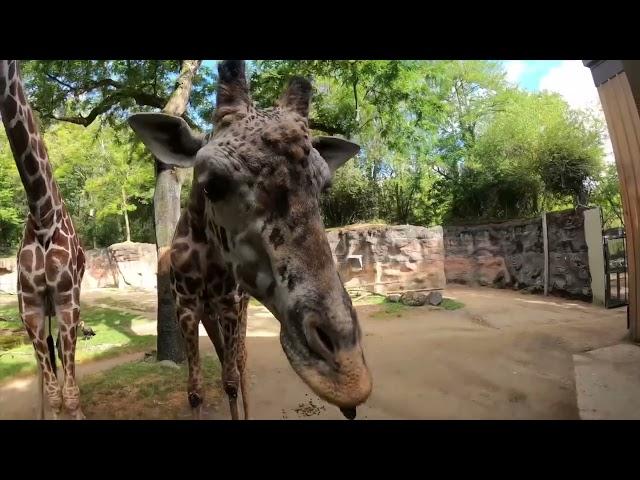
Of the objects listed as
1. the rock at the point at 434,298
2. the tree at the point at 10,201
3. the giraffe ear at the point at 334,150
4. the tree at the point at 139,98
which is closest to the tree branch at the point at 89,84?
the tree at the point at 139,98

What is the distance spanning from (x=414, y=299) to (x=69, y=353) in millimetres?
4731

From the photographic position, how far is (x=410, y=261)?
273 inches

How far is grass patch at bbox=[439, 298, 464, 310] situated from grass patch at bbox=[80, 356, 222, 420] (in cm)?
323

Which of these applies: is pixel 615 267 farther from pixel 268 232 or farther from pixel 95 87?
pixel 95 87

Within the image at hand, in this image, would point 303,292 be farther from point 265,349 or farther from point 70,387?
point 265,349

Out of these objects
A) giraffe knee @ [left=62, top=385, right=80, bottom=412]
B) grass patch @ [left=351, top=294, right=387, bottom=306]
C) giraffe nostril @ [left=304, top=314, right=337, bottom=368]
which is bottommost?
grass patch @ [left=351, top=294, right=387, bottom=306]

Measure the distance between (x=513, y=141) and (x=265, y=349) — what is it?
5194mm

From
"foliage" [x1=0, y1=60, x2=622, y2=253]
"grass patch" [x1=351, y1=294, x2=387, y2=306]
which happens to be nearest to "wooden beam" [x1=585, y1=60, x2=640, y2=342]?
"foliage" [x1=0, y1=60, x2=622, y2=253]

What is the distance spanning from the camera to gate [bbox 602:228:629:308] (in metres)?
4.16

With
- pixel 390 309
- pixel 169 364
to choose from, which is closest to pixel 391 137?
pixel 390 309

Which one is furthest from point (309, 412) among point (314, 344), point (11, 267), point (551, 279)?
point (551, 279)

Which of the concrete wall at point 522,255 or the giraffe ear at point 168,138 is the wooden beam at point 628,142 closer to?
the concrete wall at point 522,255

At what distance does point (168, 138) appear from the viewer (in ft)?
4.85

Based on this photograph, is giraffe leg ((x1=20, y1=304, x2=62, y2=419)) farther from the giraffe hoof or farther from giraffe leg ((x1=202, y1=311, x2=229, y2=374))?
the giraffe hoof
